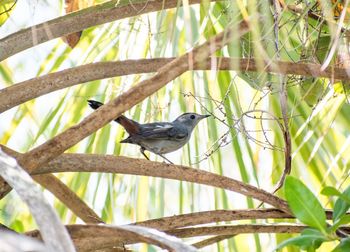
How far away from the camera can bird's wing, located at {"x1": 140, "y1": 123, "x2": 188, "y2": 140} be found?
2.67 metres

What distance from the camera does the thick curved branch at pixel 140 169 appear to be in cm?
134

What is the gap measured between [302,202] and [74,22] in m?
0.72

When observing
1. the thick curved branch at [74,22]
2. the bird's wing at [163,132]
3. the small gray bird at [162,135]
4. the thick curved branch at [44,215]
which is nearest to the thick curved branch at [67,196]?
the thick curved branch at [74,22]

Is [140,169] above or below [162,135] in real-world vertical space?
below

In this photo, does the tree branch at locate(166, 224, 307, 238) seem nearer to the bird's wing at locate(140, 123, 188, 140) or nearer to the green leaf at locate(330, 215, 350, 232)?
the green leaf at locate(330, 215, 350, 232)

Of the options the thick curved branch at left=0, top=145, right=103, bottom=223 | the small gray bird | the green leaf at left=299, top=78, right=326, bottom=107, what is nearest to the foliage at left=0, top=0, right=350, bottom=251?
the green leaf at left=299, top=78, right=326, bottom=107

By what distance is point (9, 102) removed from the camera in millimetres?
1474

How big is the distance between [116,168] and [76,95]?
735 millimetres

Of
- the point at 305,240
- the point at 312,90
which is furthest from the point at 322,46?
the point at 305,240

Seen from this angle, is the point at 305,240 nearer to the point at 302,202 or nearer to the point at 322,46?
the point at 302,202

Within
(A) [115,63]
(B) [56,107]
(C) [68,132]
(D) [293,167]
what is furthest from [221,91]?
(C) [68,132]

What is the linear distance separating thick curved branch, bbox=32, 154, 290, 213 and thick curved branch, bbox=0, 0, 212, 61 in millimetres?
313

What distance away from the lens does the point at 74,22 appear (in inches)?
61.9

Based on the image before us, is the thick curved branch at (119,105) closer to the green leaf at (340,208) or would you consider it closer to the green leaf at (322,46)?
the green leaf at (340,208)
